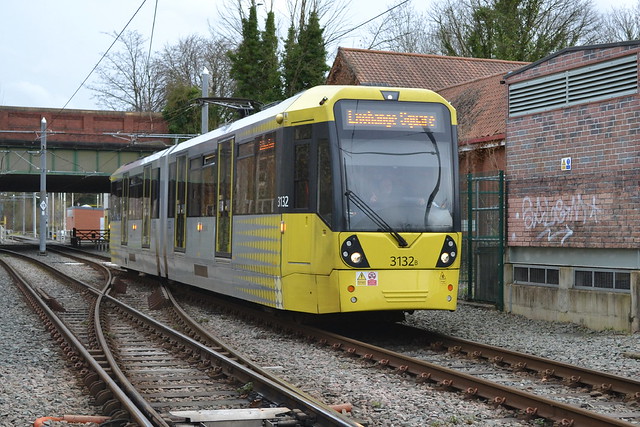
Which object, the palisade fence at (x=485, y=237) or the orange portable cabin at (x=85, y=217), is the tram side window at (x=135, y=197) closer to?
the palisade fence at (x=485, y=237)

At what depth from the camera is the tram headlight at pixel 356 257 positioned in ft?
36.4

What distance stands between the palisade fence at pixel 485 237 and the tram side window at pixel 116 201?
11.0 meters

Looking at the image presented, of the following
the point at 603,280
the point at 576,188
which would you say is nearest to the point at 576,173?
the point at 576,188

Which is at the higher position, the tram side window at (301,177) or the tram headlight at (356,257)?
the tram side window at (301,177)

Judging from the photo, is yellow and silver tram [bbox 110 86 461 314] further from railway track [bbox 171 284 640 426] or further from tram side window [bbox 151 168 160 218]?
tram side window [bbox 151 168 160 218]

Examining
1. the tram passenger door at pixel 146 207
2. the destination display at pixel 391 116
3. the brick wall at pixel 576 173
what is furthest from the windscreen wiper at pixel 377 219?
the tram passenger door at pixel 146 207

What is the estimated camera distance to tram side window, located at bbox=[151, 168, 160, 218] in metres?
19.6

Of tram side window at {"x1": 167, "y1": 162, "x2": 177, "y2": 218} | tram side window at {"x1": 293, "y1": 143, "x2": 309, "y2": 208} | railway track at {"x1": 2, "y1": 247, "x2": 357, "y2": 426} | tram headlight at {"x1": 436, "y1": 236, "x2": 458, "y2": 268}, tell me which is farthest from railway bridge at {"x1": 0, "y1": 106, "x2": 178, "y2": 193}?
tram headlight at {"x1": 436, "y1": 236, "x2": 458, "y2": 268}

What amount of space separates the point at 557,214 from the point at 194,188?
6453mm

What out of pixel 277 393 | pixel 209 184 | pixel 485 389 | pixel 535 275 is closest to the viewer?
pixel 277 393

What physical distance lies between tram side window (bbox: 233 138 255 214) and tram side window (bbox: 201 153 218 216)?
1.23 meters

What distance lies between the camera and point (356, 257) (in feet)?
36.4

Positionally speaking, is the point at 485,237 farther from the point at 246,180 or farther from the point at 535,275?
the point at 246,180

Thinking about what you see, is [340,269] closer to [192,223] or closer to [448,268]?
[448,268]
